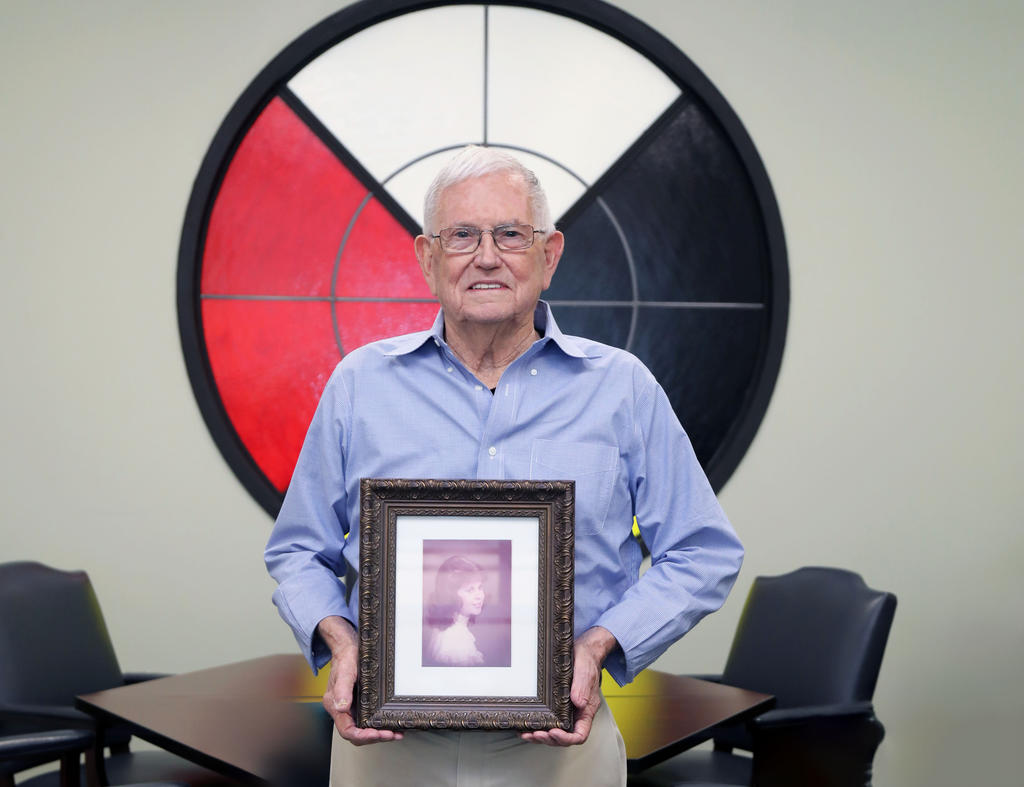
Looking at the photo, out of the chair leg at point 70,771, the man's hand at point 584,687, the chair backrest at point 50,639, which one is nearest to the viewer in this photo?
the man's hand at point 584,687

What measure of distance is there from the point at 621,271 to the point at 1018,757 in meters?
2.18

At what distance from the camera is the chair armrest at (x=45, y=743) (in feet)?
7.45

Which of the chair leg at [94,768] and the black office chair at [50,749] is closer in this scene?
the black office chair at [50,749]

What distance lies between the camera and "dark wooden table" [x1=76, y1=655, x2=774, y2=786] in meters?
2.05

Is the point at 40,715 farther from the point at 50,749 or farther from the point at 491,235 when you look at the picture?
the point at 491,235

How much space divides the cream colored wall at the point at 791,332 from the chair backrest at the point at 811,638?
1.59 feet

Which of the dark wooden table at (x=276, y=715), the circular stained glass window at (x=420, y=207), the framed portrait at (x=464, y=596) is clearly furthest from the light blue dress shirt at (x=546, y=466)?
the circular stained glass window at (x=420, y=207)

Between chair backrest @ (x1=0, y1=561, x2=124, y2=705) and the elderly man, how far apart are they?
1.57 metres

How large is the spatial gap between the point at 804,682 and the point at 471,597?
6.01 feet

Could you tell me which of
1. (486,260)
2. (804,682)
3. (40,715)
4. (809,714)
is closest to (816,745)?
(809,714)

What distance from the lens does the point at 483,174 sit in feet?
5.03

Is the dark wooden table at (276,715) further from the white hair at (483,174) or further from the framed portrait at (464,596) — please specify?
the white hair at (483,174)

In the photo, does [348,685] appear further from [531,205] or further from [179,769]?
[179,769]

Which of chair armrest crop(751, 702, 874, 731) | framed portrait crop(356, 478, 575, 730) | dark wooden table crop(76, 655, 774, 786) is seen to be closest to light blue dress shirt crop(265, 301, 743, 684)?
framed portrait crop(356, 478, 575, 730)
